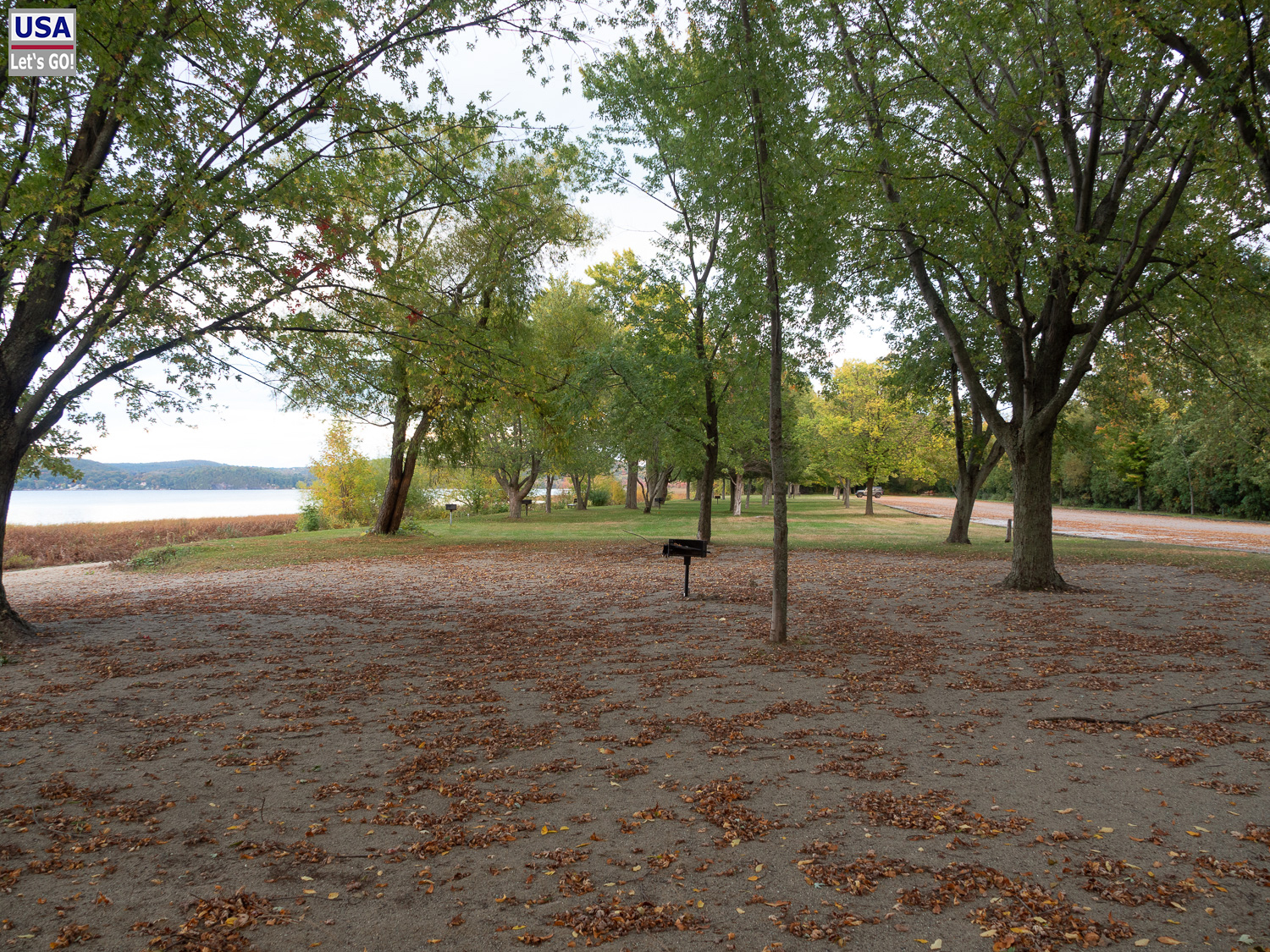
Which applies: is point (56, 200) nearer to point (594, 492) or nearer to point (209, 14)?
point (209, 14)

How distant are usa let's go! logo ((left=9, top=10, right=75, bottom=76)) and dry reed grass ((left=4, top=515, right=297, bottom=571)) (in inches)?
620

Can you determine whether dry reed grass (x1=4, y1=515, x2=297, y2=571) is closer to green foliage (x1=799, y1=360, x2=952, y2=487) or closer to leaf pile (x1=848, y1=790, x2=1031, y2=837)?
leaf pile (x1=848, y1=790, x2=1031, y2=837)

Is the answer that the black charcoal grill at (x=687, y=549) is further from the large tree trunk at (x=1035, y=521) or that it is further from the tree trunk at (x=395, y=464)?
the tree trunk at (x=395, y=464)

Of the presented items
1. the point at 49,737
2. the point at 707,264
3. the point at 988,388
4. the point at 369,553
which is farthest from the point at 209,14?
the point at 988,388

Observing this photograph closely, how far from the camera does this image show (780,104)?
300 inches

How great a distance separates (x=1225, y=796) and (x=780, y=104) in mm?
7335

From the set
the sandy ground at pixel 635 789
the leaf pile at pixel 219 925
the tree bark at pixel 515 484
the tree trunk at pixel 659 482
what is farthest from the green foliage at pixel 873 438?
the leaf pile at pixel 219 925

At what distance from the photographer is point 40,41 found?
7.06 meters

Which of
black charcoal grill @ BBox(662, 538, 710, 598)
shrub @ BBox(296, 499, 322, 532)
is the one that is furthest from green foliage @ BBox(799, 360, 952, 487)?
black charcoal grill @ BBox(662, 538, 710, 598)

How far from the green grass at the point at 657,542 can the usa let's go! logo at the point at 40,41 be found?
1189cm

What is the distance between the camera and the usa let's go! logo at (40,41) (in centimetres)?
693

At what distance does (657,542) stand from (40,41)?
18.6 m

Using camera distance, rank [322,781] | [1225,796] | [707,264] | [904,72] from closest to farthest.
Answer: [1225,796]
[322,781]
[904,72]
[707,264]

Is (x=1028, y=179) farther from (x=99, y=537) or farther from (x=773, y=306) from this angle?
(x=99, y=537)
